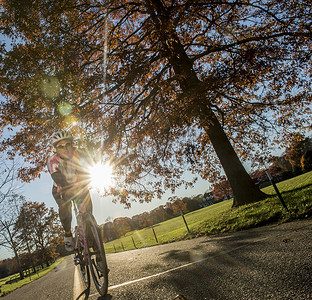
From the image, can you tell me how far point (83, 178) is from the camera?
3834mm

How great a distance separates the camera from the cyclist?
3.78 metres

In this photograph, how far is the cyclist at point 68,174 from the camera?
12.4 ft

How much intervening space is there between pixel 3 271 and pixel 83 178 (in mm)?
144108

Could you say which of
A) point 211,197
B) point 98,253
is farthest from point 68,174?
point 211,197

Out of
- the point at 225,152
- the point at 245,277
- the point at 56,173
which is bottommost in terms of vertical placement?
the point at 245,277

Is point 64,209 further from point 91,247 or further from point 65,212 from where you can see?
point 91,247

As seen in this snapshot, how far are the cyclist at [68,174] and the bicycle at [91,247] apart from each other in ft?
0.72

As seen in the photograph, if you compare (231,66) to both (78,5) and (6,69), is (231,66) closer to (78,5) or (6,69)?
(78,5)

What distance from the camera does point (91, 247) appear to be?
12.0 feet

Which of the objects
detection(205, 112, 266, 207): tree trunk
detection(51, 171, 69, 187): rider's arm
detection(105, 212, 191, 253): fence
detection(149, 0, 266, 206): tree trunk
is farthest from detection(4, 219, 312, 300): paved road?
detection(205, 112, 266, 207): tree trunk

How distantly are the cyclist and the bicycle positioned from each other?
22cm

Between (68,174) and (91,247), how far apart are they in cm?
137

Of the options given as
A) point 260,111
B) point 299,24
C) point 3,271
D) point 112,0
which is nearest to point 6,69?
point 112,0

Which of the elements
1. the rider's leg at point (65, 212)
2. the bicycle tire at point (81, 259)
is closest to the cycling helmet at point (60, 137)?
the rider's leg at point (65, 212)
